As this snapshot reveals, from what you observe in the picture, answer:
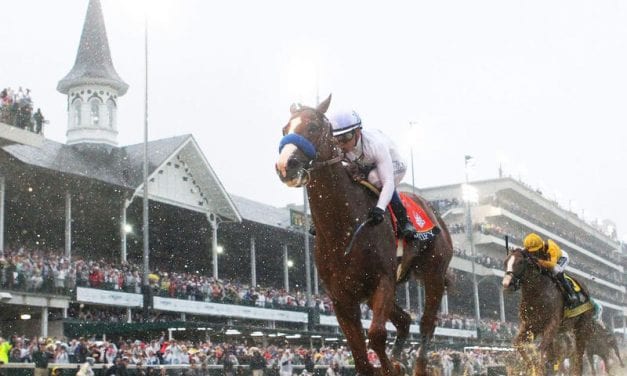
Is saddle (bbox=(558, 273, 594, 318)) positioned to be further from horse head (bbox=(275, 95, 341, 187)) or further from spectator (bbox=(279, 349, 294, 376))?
spectator (bbox=(279, 349, 294, 376))

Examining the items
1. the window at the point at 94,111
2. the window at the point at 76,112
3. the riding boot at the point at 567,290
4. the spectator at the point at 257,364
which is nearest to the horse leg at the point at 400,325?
the riding boot at the point at 567,290

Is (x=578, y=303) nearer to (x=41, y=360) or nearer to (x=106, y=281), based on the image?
(x=41, y=360)

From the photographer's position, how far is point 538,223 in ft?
306

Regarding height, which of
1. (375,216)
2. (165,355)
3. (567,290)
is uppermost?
(375,216)

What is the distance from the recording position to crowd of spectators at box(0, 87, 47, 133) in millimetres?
28375

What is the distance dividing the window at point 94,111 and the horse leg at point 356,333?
39.1 metres

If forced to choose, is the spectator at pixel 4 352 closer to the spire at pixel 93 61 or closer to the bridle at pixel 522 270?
the bridle at pixel 522 270

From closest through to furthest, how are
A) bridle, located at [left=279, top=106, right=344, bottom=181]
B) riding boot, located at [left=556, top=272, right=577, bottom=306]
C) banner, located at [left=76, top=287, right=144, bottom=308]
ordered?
bridle, located at [left=279, top=106, right=344, bottom=181] → riding boot, located at [left=556, top=272, right=577, bottom=306] → banner, located at [left=76, top=287, right=144, bottom=308]

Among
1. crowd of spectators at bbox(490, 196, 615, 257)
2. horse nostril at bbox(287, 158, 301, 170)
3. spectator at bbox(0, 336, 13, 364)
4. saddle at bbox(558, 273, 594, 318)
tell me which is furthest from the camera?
crowd of spectators at bbox(490, 196, 615, 257)

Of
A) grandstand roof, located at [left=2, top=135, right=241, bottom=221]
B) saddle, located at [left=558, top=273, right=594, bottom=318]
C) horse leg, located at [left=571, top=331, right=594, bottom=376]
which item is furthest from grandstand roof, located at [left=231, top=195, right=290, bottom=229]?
saddle, located at [left=558, top=273, right=594, bottom=318]

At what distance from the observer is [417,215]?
8.77m

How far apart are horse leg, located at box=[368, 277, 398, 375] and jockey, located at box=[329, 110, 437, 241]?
1.82 feet

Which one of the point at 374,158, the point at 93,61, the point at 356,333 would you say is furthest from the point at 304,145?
the point at 93,61

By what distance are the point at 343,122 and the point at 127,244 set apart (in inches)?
1458
